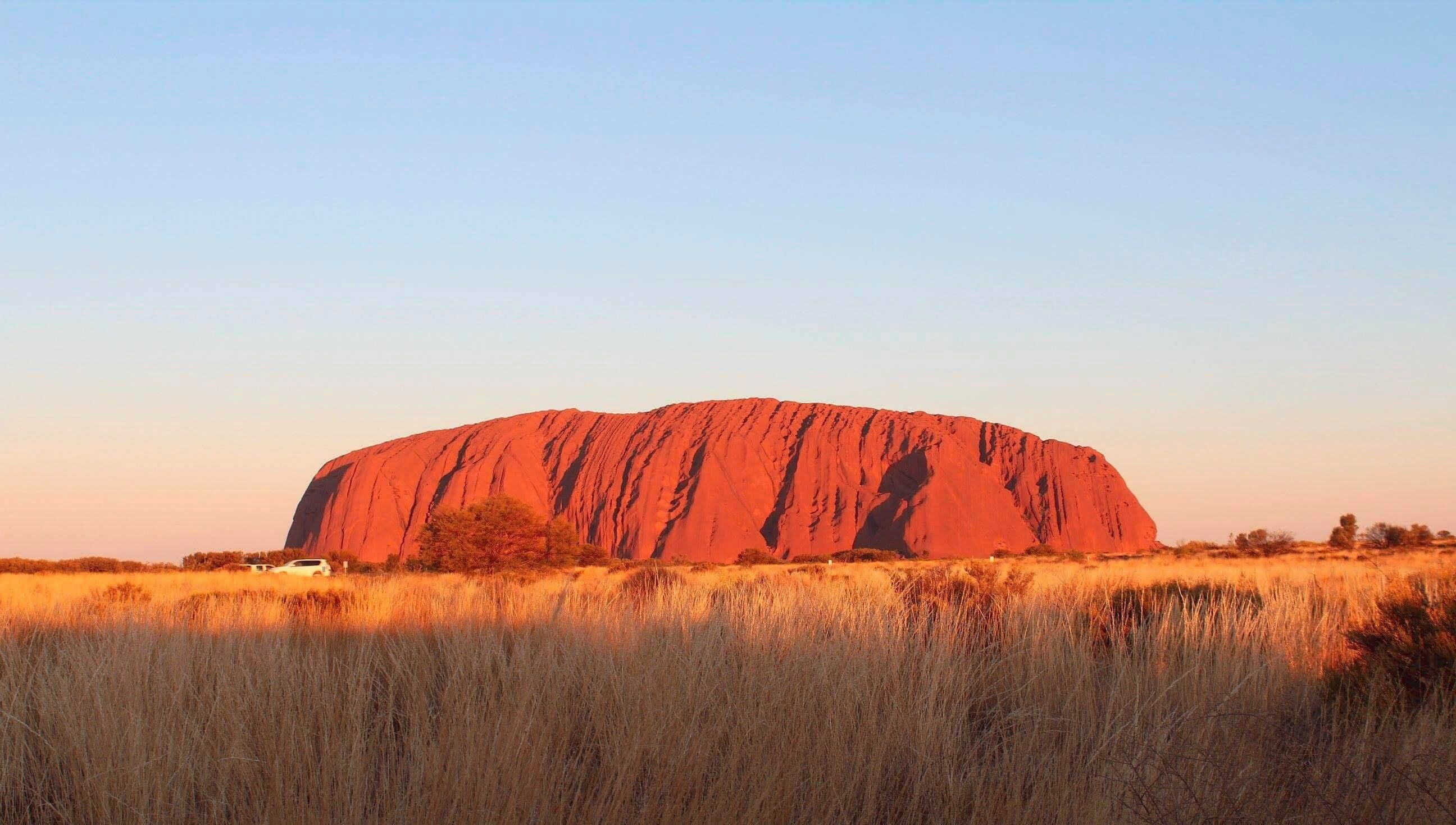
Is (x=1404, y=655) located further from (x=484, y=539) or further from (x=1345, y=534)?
(x=1345, y=534)

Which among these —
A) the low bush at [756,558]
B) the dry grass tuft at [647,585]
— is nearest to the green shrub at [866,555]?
the low bush at [756,558]

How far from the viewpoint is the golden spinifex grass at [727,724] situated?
3.31 meters

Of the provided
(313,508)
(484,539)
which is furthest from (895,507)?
(313,508)

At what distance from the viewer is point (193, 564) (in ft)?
153

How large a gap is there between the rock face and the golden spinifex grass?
Answer: 190 ft

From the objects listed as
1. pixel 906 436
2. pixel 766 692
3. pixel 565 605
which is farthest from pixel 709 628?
pixel 906 436

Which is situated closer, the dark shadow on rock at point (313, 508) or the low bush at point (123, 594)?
the low bush at point (123, 594)

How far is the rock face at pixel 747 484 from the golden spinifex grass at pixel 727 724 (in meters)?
58.0

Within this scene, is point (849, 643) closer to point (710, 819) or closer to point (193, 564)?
point (710, 819)

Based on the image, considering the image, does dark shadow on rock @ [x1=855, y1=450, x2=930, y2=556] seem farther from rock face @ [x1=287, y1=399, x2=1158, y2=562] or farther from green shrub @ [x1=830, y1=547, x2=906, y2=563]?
green shrub @ [x1=830, y1=547, x2=906, y2=563]

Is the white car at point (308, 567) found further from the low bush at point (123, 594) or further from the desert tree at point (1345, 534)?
the desert tree at point (1345, 534)

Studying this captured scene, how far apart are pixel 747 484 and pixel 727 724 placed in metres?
68.2

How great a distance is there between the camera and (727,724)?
410 cm

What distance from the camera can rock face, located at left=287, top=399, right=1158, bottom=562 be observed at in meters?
67.8
